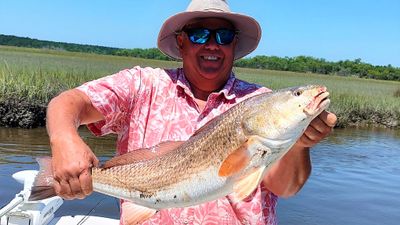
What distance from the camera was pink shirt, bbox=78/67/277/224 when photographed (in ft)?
9.27

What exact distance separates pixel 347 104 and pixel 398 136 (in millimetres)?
3280

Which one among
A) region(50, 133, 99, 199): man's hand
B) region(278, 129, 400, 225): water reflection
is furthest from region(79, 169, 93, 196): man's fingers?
region(278, 129, 400, 225): water reflection

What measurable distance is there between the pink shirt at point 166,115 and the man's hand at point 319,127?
583mm

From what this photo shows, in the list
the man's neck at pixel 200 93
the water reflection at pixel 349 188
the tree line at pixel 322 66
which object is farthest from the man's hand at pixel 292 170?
the tree line at pixel 322 66

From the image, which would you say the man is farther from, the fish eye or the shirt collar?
the fish eye

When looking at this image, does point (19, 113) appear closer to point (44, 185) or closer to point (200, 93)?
point (200, 93)

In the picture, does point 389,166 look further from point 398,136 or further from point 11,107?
point 11,107

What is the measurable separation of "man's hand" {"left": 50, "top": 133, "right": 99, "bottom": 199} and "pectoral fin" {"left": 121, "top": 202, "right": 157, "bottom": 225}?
29 cm

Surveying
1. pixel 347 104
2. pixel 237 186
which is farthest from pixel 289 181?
pixel 347 104

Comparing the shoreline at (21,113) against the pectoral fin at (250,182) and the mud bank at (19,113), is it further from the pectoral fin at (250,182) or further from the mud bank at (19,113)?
the pectoral fin at (250,182)

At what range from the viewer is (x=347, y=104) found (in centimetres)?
2664

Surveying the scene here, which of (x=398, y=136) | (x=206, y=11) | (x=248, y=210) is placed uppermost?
(x=206, y=11)

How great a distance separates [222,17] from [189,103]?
551mm

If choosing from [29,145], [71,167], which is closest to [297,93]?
[71,167]
